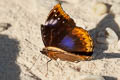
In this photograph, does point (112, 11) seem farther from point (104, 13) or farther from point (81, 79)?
point (81, 79)

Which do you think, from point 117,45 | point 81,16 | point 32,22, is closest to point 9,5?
point 32,22

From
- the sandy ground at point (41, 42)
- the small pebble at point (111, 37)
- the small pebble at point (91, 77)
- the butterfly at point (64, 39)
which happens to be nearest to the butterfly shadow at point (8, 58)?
the sandy ground at point (41, 42)

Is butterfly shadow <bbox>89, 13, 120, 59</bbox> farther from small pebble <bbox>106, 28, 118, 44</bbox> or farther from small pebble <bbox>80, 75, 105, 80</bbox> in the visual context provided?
small pebble <bbox>80, 75, 105, 80</bbox>

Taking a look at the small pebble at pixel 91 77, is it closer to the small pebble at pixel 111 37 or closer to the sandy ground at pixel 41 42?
the sandy ground at pixel 41 42

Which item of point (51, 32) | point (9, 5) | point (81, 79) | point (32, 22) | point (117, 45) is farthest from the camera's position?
point (9, 5)

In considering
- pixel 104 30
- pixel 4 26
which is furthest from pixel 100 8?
pixel 4 26
